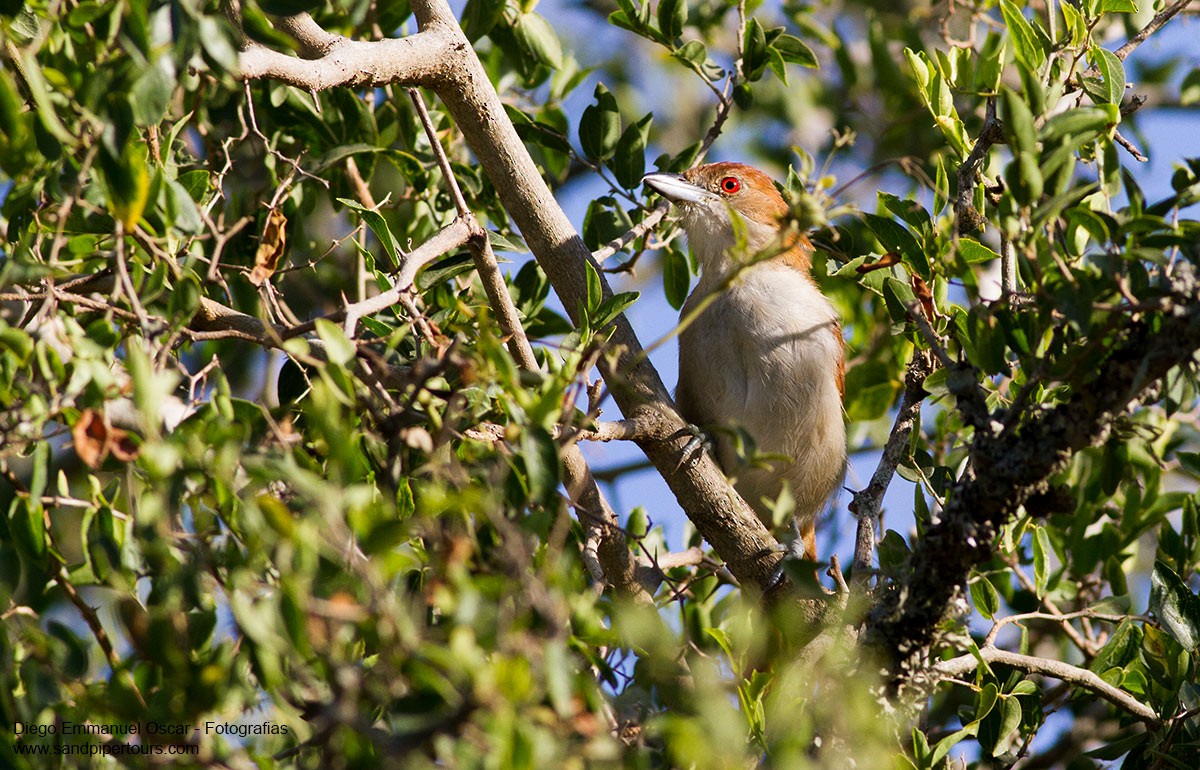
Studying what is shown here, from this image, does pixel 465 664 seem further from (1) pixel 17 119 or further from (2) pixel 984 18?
(2) pixel 984 18

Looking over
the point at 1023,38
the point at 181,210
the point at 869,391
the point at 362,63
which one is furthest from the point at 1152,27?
the point at 181,210

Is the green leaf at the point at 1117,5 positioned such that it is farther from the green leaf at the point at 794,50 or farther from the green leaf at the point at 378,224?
the green leaf at the point at 378,224

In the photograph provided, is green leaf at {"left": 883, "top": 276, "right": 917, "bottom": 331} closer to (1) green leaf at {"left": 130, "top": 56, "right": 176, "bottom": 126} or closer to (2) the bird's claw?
(2) the bird's claw

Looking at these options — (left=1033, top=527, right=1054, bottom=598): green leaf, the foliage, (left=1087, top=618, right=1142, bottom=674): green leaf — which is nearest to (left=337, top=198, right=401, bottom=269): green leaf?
the foliage

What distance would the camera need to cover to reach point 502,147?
3.88m

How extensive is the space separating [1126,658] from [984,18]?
2711 millimetres

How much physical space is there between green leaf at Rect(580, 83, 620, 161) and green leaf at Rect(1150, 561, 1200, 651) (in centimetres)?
252

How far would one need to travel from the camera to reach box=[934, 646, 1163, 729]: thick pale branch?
3.55m

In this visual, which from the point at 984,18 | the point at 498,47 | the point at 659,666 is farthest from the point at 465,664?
the point at 984,18

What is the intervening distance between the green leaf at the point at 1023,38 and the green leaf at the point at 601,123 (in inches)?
63.1

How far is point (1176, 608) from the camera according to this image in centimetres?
347

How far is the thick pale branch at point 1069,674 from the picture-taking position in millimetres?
3551

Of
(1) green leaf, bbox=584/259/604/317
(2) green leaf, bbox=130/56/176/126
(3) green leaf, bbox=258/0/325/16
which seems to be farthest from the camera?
(1) green leaf, bbox=584/259/604/317

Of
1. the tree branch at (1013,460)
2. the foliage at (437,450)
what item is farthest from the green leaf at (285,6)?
the tree branch at (1013,460)
